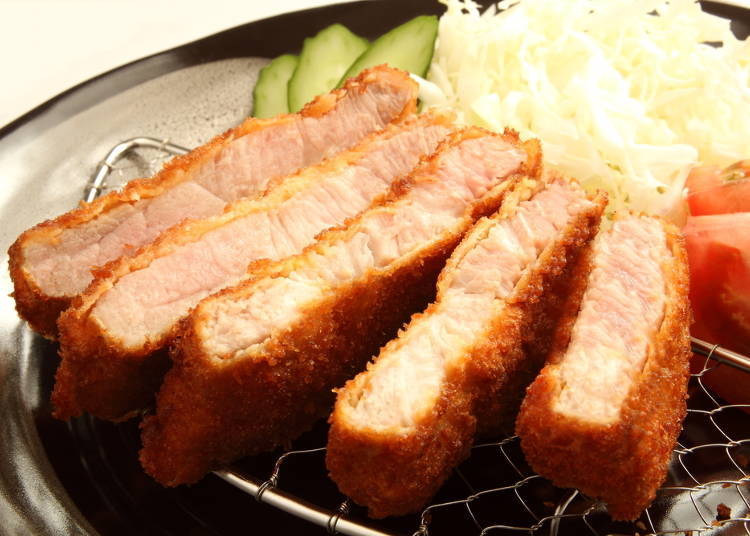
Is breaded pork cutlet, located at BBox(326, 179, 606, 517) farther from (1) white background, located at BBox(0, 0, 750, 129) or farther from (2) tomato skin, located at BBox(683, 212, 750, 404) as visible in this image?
(1) white background, located at BBox(0, 0, 750, 129)

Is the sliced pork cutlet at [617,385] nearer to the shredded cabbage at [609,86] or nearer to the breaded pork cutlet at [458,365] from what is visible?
the breaded pork cutlet at [458,365]

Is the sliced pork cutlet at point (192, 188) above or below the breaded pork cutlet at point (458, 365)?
above

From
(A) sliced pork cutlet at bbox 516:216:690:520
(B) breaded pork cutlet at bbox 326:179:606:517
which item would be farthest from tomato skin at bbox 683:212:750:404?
(B) breaded pork cutlet at bbox 326:179:606:517

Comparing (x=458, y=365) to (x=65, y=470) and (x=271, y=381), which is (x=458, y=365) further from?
(x=65, y=470)

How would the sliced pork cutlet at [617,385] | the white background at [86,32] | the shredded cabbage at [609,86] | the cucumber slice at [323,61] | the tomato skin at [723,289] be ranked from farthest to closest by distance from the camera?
the white background at [86,32]
the cucumber slice at [323,61]
the shredded cabbage at [609,86]
the tomato skin at [723,289]
the sliced pork cutlet at [617,385]

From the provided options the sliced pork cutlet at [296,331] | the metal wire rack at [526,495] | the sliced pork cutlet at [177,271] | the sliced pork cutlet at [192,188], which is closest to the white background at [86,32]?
the sliced pork cutlet at [192,188]

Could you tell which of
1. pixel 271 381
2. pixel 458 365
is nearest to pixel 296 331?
pixel 271 381

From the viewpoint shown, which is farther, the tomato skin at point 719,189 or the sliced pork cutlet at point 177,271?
the tomato skin at point 719,189
